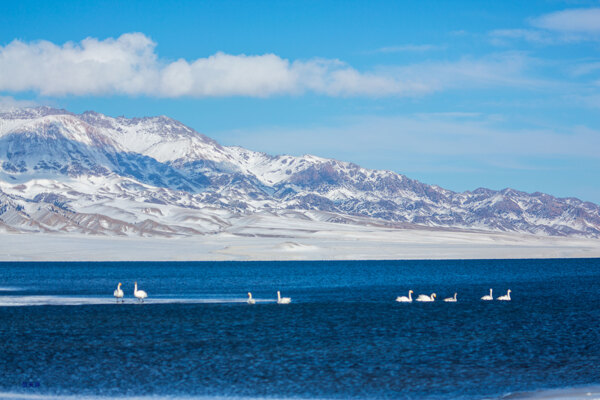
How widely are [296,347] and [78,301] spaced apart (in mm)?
28555

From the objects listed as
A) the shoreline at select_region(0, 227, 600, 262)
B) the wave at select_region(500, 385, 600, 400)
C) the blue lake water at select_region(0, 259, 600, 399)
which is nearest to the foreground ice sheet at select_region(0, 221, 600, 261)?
the shoreline at select_region(0, 227, 600, 262)

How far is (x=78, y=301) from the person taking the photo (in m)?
58.9

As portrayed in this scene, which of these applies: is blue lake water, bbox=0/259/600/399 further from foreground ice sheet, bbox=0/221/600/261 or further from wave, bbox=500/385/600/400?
foreground ice sheet, bbox=0/221/600/261

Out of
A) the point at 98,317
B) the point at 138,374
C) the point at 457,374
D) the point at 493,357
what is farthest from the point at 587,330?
the point at 98,317

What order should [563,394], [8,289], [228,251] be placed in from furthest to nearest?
[228,251] → [8,289] → [563,394]

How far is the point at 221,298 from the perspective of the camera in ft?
205

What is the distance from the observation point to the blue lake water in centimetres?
2669

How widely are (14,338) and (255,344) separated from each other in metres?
11.0

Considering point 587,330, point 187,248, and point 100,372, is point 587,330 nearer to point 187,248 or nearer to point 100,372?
point 100,372

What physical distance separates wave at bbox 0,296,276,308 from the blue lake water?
14cm

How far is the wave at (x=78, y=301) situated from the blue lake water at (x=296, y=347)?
0.46ft

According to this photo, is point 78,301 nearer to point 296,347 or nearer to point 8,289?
point 8,289

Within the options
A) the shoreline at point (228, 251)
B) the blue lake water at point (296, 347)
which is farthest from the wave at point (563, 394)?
the shoreline at point (228, 251)

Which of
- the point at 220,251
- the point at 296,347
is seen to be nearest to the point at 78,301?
the point at 296,347
